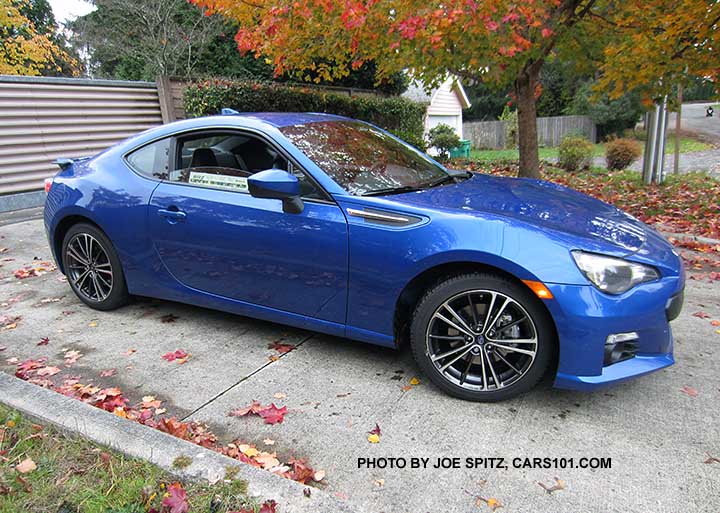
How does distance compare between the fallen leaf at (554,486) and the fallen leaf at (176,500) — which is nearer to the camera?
the fallen leaf at (176,500)

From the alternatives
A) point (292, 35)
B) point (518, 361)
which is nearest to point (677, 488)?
point (518, 361)

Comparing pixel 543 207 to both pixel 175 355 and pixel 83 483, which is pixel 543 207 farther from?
pixel 83 483

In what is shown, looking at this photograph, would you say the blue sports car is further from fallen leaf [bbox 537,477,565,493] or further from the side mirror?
fallen leaf [bbox 537,477,565,493]

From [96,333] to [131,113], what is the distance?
23.4 feet

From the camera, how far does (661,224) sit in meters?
6.44

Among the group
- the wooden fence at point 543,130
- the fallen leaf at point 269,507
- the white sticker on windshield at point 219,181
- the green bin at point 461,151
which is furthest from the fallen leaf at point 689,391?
the wooden fence at point 543,130

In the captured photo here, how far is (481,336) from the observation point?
2689 mm

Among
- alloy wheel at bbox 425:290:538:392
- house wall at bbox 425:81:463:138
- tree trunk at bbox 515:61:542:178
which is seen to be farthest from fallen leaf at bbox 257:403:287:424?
house wall at bbox 425:81:463:138

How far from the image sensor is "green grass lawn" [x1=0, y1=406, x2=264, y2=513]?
2.01 metres

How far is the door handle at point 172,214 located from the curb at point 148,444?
1.27 metres

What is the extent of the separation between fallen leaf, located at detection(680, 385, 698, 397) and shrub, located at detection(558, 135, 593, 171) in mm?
11868

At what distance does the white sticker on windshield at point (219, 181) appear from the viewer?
335cm

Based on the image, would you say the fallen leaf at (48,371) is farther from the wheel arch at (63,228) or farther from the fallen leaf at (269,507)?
the fallen leaf at (269,507)

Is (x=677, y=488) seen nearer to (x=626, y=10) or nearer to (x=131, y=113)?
(x=626, y=10)
